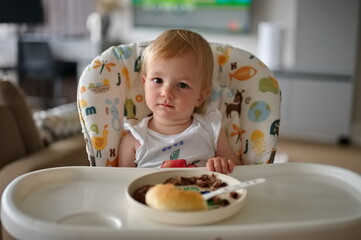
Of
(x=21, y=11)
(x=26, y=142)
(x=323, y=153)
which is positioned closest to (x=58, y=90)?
(x=21, y=11)

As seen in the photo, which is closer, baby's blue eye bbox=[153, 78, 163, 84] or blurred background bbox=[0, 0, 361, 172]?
baby's blue eye bbox=[153, 78, 163, 84]

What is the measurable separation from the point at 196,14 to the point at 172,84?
3574mm

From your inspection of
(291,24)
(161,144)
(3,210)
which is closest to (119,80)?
(161,144)

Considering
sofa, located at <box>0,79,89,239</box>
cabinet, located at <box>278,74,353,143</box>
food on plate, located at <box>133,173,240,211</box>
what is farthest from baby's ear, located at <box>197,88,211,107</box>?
cabinet, located at <box>278,74,353,143</box>

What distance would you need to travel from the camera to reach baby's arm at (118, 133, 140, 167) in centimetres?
153

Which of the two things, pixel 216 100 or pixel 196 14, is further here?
pixel 196 14

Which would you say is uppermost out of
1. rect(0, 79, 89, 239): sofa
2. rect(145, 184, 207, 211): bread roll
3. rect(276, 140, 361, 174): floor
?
rect(145, 184, 207, 211): bread roll

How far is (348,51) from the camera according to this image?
409cm

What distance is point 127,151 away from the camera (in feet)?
5.05

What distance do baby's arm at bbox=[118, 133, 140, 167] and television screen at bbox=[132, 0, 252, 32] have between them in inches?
132

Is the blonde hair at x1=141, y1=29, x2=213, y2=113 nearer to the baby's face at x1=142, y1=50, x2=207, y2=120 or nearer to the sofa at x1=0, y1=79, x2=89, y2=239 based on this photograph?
the baby's face at x1=142, y1=50, x2=207, y2=120

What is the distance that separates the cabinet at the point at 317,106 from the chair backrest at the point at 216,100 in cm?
269

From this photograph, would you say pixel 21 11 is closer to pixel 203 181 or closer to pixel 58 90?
pixel 58 90

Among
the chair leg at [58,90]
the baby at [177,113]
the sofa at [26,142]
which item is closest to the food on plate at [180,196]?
the baby at [177,113]
